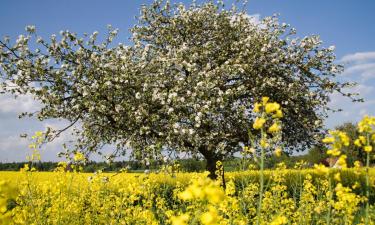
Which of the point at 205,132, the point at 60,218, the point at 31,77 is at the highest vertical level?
the point at 31,77

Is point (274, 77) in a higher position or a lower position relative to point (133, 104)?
higher

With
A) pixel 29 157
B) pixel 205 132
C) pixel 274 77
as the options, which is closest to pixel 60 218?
pixel 29 157

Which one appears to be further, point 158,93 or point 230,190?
point 158,93

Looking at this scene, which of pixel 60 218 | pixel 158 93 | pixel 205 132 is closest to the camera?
pixel 60 218

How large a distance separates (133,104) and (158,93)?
2.72 ft

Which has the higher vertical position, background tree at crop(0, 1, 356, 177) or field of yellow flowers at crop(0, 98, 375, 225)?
background tree at crop(0, 1, 356, 177)

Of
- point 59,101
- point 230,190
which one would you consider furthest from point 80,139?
point 230,190

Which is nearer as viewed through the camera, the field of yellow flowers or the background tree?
the field of yellow flowers

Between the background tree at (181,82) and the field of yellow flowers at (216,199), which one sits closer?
the field of yellow flowers at (216,199)

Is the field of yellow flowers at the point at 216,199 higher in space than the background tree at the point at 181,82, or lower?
→ lower

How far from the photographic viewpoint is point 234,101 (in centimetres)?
1409

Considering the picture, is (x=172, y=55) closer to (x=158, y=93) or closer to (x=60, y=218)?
(x=158, y=93)

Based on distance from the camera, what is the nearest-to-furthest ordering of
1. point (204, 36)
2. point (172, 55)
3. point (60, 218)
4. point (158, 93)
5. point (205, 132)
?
1. point (60, 218)
2. point (158, 93)
3. point (205, 132)
4. point (172, 55)
5. point (204, 36)

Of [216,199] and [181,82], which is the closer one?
[216,199]
